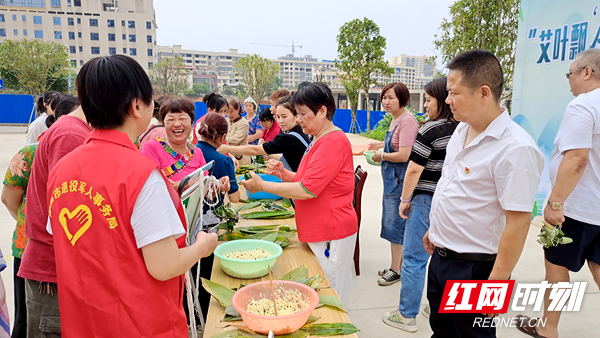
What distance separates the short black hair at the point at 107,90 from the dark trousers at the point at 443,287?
1.50 m

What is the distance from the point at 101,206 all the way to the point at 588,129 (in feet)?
8.45

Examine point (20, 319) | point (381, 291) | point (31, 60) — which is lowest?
point (381, 291)

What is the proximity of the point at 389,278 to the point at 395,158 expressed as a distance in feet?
3.86

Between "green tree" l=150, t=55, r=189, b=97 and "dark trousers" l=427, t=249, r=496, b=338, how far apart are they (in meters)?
33.8

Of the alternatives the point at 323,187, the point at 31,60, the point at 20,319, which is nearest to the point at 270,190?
the point at 323,187

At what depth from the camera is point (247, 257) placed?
1.93 metres

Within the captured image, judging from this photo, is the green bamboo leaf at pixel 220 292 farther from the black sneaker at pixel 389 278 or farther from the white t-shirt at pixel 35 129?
the white t-shirt at pixel 35 129

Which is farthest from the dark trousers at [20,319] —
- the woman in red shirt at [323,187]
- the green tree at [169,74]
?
the green tree at [169,74]

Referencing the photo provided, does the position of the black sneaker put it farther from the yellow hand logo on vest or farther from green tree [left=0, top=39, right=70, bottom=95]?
green tree [left=0, top=39, right=70, bottom=95]

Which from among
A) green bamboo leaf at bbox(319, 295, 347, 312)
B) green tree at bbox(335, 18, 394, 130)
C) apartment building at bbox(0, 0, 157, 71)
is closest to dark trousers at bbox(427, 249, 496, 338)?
green bamboo leaf at bbox(319, 295, 347, 312)

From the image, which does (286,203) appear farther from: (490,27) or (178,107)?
(490,27)

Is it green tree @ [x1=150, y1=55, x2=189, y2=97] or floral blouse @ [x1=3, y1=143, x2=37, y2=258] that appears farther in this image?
green tree @ [x1=150, y1=55, x2=189, y2=97]

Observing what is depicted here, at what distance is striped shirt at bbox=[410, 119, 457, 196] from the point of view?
246 cm

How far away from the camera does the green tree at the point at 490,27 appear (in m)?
8.70
